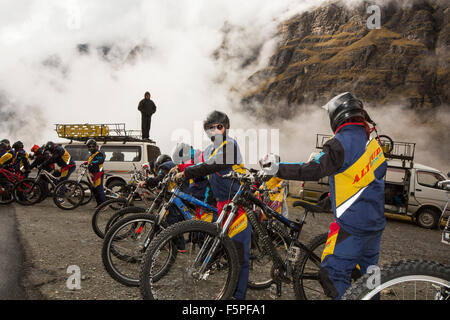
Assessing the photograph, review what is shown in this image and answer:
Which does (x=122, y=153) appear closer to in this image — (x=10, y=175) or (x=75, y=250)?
(x=10, y=175)

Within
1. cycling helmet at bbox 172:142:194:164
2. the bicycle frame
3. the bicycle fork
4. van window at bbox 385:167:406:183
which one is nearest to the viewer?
the bicycle fork

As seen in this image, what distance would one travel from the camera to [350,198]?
1898 millimetres

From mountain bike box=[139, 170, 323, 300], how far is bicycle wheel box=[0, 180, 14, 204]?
25.7 feet

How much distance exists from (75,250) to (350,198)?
13.8 feet

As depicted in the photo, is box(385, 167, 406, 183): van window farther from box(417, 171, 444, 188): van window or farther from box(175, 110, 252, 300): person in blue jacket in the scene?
box(175, 110, 252, 300): person in blue jacket

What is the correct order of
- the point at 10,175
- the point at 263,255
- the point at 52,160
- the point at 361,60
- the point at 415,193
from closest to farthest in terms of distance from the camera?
the point at 263,255 < the point at 10,175 < the point at 52,160 < the point at 415,193 < the point at 361,60

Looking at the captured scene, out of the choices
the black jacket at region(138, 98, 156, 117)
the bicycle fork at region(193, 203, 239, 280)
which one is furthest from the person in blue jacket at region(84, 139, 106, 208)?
the bicycle fork at region(193, 203, 239, 280)

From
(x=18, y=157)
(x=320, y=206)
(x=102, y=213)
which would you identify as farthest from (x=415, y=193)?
(x=18, y=157)

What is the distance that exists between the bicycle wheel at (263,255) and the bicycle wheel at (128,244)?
1.18 meters

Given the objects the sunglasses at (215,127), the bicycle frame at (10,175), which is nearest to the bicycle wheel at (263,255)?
the sunglasses at (215,127)

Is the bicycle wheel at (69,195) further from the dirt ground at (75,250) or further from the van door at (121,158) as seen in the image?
the van door at (121,158)

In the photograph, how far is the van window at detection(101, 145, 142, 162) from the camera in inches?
399

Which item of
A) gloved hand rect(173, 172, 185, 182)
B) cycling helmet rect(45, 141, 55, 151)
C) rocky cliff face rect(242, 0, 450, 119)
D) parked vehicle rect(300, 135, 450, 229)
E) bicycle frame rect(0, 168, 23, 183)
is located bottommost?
parked vehicle rect(300, 135, 450, 229)
